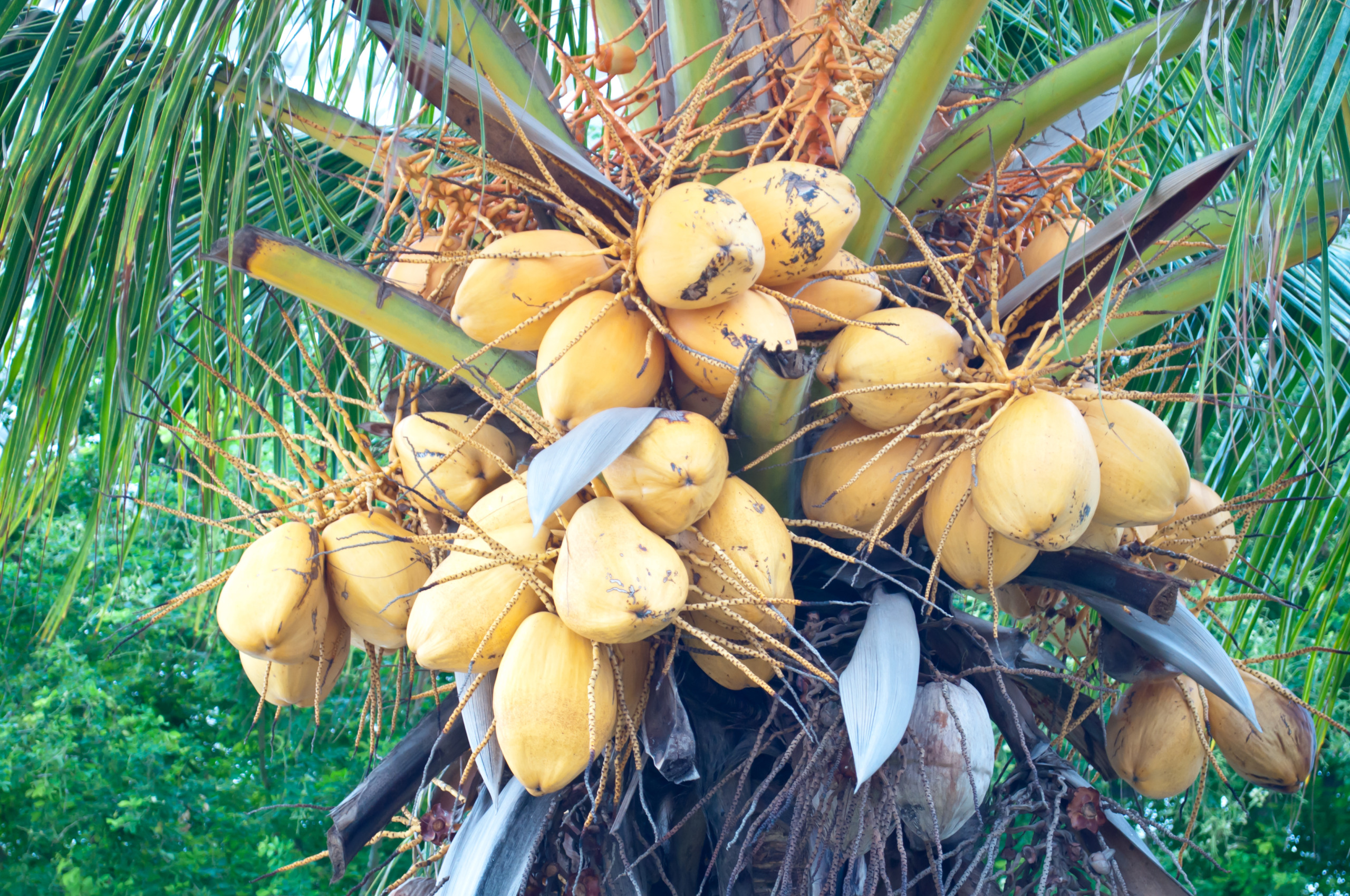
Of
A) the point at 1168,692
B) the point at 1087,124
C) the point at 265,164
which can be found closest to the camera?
the point at 1168,692

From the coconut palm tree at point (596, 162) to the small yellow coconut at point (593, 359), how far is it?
8 cm

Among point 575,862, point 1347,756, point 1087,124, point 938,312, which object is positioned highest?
point 1087,124

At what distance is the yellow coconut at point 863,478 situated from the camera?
1250 millimetres

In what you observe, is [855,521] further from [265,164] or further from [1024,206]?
[265,164]

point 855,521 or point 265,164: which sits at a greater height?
point 265,164

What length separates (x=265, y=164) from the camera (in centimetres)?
149

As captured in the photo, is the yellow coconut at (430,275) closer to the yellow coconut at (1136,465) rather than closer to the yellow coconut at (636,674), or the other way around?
the yellow coconut at (636,674)

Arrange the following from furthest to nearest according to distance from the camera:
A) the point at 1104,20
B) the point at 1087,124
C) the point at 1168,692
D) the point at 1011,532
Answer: the point at 1104,20, the point at 1087,124, the point at 1168,692, the point at 1011,532

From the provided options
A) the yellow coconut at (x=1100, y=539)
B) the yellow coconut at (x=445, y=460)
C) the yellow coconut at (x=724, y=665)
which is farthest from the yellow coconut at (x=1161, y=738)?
the yellow coconut at (x=445, y=460)

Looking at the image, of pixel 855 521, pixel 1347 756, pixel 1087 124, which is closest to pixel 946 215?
pixel 1087 124

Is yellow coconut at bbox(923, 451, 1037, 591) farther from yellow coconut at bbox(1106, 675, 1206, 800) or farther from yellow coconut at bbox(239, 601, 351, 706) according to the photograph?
yellow coconut at bbox(239, 601, 351, 706)

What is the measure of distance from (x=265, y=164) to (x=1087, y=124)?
4.10 ft

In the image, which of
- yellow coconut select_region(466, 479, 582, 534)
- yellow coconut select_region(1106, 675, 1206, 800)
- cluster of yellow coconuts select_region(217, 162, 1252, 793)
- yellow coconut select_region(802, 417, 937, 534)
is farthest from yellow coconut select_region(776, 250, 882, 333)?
yellow coconut select_region(1106, 675, 1206, 800)

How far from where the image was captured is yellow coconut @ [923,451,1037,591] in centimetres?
121
